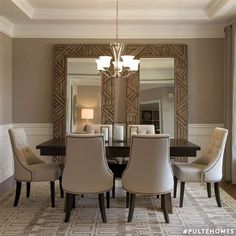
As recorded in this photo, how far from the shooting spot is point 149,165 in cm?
349

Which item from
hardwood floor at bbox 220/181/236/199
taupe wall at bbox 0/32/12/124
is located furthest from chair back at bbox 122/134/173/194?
taupe wall at bbox 0/32/12/124

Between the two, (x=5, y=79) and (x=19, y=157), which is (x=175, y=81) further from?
(x=19, y=157)

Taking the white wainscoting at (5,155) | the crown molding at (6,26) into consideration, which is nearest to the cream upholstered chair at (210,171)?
the white wainscoting at (5,155)

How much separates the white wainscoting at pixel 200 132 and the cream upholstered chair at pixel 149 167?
238cm

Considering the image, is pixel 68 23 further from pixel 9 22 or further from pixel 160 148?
pixel 160 148

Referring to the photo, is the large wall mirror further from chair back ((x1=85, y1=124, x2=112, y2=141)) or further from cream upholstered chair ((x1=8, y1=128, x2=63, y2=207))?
cream upholstered chair ((x1=8, y1=128, x2=63, y2=207))

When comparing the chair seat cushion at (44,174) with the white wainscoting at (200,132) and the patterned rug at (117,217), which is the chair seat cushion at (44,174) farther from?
the white wainscoting at (200,132)

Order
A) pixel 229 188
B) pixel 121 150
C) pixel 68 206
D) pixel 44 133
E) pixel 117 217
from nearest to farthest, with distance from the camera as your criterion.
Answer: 1. pixel 68 206
2. pixel 117 217
3. pixel 121 150
4. pixel 229 188
5. pixel 44 133

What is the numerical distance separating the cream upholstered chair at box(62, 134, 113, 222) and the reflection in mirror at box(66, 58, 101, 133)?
2.34 m

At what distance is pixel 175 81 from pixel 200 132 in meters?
1.00

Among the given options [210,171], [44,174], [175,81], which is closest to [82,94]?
[175,81]

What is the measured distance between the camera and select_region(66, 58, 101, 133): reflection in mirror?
19.0 feet

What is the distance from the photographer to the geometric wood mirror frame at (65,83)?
579cm

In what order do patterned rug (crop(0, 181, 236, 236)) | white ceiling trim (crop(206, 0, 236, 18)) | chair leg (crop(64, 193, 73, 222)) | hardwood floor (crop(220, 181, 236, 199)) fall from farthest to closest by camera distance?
hardwood floor (crop(220, 181, 236, 199)), white ceiling trim (crop(206, 0, 236, 18)), chair leg (crop(64, 193, 73, 222)), patterned rug (crop(0, 181, 236, 236))
